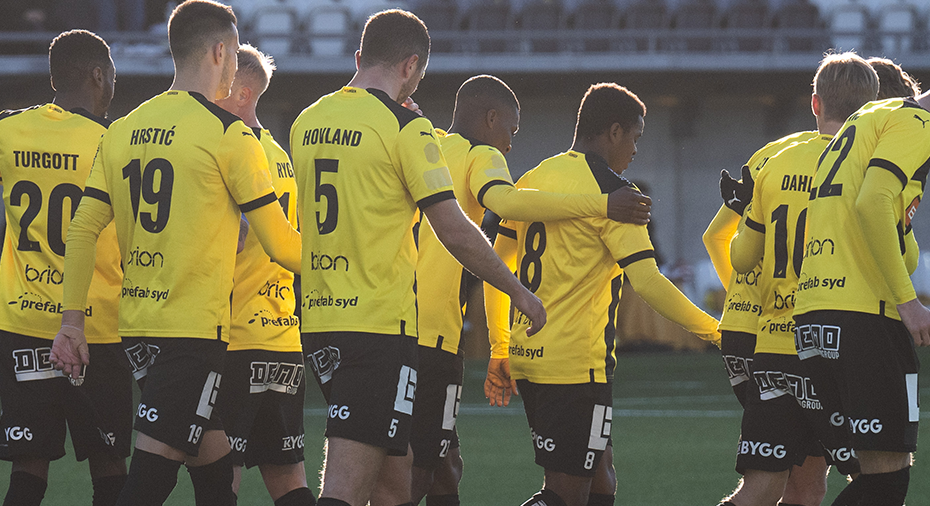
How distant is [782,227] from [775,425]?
2.64ft

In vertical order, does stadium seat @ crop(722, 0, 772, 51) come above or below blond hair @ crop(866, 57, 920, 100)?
above

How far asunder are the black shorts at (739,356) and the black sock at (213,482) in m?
2.12

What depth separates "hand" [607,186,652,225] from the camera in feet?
14.5

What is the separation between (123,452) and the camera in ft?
15.6

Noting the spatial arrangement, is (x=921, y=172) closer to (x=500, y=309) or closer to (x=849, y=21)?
(x=500, y=309)

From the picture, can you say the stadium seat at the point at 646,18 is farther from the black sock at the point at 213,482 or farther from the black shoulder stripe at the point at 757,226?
the black sock at the point at 213,482

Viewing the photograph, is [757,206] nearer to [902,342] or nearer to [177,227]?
[902,342]

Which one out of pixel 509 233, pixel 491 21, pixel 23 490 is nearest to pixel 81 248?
pixel 23 490

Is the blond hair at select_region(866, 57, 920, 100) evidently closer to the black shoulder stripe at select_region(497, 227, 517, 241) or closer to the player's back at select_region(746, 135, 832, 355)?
the player's back at select_region(746, 135, 832, 355)

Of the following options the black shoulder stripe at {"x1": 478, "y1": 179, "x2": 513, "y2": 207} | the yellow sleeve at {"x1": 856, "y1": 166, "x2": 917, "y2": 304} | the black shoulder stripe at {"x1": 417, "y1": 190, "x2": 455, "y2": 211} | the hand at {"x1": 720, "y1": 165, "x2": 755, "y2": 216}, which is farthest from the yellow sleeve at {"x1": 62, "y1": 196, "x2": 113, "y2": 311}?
the yellow sleeve at {"x1": 856, "y1": 166, "x2": 917, "y2": 304}

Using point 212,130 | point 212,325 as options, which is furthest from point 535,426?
point 212,130

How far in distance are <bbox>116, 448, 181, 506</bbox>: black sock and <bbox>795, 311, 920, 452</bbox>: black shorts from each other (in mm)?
2364

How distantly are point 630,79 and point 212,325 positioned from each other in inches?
758

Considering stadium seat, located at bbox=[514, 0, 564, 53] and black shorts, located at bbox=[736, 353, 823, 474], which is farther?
stadium seat, located at bbox=[514, 0, 564, 53]
